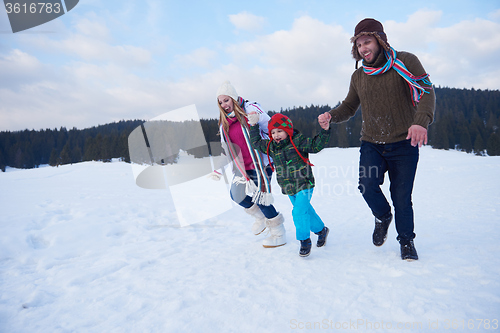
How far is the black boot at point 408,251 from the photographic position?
263cm

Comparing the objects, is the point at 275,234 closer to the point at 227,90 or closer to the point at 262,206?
the point at 262,206

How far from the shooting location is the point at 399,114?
2.69 m

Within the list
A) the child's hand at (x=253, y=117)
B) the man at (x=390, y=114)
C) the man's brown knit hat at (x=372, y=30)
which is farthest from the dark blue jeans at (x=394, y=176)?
the child's hand at (x=253, y=117)

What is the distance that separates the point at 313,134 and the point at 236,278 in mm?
54669

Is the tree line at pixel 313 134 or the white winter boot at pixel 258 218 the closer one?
the white winter boot at pixel 258 218

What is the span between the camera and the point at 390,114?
2727 mm

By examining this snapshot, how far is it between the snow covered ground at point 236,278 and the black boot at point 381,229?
0.40ft

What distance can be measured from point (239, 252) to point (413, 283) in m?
A: 1.90

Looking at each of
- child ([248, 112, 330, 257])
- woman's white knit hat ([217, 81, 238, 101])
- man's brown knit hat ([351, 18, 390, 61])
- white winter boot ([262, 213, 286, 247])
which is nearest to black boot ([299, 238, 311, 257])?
child ([248, 112, 330, 257])

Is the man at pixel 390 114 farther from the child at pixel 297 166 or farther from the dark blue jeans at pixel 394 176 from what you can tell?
the child at pixel 297 166

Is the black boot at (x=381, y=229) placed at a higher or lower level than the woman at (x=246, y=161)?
lower

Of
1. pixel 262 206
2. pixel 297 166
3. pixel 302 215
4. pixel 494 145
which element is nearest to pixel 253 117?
pixel 297 166

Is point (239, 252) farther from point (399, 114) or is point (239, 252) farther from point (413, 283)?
point (399, 114)

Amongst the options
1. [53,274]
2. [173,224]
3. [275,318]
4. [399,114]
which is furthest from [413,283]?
[173,224]
